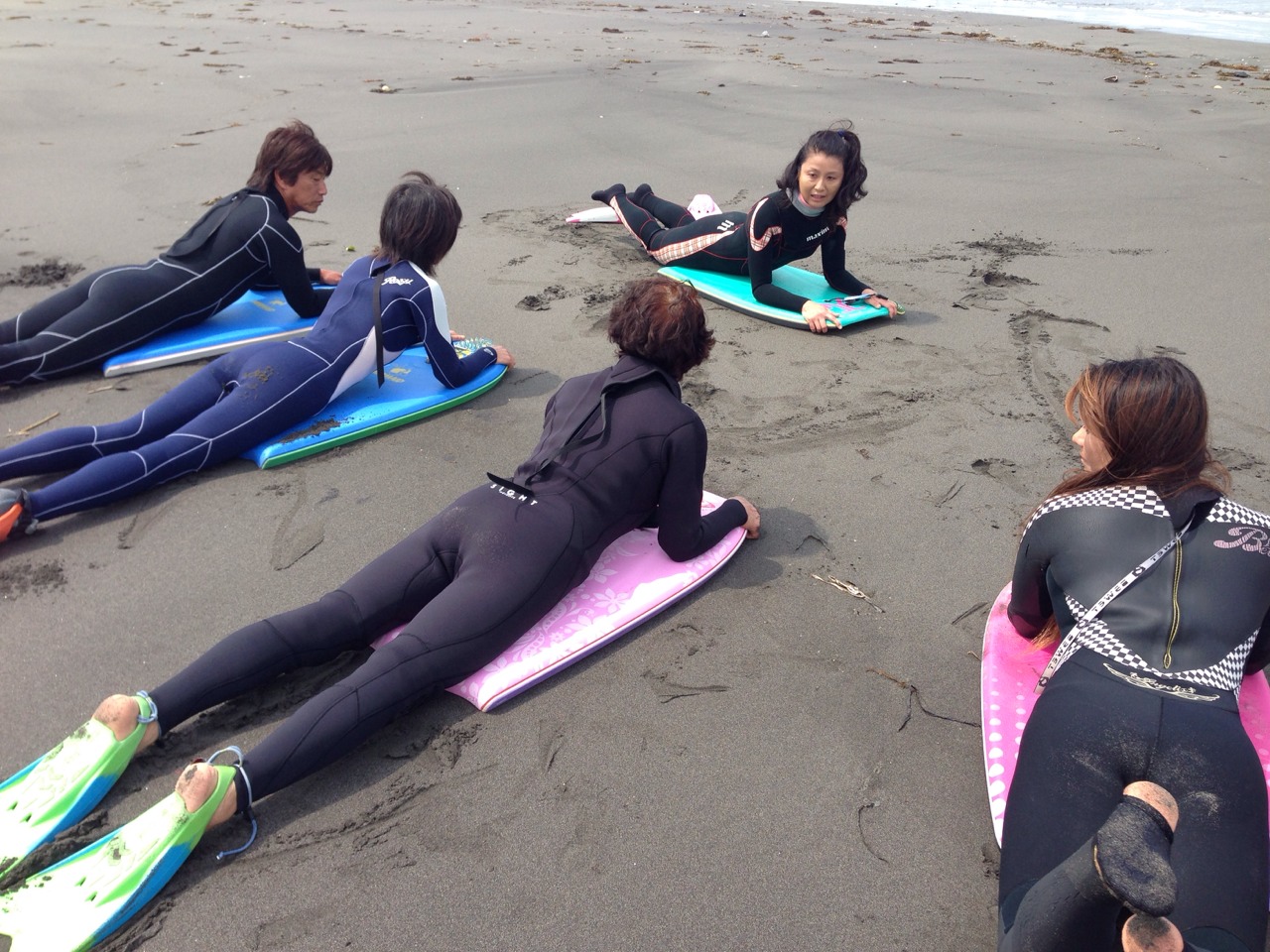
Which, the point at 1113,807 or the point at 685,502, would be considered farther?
the point at 685,502

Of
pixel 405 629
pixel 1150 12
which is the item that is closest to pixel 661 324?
pixel 405 629

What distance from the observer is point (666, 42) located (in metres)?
12.7

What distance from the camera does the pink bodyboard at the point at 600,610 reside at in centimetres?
271

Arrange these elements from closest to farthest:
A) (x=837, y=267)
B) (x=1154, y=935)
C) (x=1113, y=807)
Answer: (x=1154, y=935) < (x=1113, y=807) < (x=837, y=267)

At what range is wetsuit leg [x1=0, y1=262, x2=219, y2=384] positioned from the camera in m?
4.46

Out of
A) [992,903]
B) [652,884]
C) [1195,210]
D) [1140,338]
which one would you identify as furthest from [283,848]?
[1195,210]

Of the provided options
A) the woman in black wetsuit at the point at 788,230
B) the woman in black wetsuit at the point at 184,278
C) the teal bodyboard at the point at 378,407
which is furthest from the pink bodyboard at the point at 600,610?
the woman in black wetsuit at the point at 184,278

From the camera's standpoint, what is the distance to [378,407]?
4254 millimetres

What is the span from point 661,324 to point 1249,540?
5.49 feet

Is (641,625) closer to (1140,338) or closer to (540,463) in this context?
(540,463)

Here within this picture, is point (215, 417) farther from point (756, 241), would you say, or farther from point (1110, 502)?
point (1110, 502)

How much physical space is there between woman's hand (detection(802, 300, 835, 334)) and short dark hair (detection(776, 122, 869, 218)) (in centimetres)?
51

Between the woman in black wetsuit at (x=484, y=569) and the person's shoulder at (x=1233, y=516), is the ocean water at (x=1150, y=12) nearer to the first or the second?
the person's shoulder at (x=1233, y=516)

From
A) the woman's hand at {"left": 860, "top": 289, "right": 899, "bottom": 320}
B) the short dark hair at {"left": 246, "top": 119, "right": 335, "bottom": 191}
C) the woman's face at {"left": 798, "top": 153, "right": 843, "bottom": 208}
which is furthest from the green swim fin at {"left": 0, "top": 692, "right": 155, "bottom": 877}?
the woman's hand at {"left": 860, "top": 289, "right": 899, "bottom": 320}
